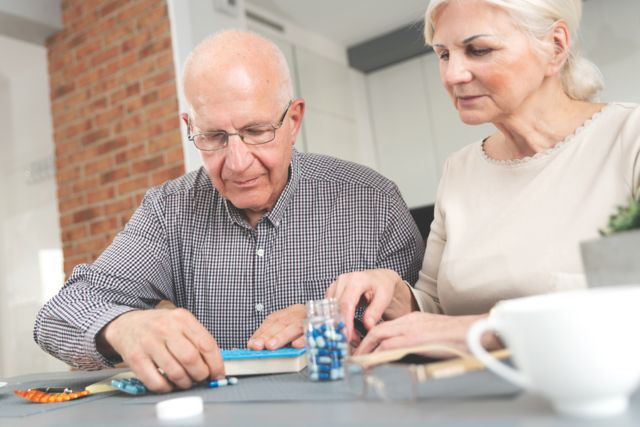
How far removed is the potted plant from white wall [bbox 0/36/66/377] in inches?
147

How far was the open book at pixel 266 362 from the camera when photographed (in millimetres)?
1018

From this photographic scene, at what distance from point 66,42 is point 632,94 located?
143 inches

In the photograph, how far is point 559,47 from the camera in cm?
129

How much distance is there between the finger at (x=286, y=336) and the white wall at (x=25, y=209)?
3144mm

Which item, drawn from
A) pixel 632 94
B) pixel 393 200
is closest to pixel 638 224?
pixel 393 200

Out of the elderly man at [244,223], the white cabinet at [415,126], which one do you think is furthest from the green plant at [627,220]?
the white cabinet at [415,126]

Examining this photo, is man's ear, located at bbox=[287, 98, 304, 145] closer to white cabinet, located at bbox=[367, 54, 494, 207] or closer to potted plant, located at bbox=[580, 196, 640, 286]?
potted plant, located at bbox=[580, 196, 640, 286]

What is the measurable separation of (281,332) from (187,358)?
21cm

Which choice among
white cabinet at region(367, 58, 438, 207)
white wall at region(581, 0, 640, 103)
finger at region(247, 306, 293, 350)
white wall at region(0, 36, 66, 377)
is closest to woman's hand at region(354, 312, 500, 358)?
finger at region(247, 306, 293, 350)

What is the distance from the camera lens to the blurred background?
3342 millimetres

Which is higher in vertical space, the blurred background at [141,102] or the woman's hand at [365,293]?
the blurred background at [141,102]

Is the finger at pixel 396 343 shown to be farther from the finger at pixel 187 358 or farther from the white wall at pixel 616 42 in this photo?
the white wall at pixel 616 42

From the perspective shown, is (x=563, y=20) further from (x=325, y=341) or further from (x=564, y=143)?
(x=325, y=341)

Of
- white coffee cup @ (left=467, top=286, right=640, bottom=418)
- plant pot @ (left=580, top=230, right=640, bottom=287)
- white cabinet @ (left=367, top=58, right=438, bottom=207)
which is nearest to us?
white coffee cup @ (left=467, top=286, right=640, bottom=418)
